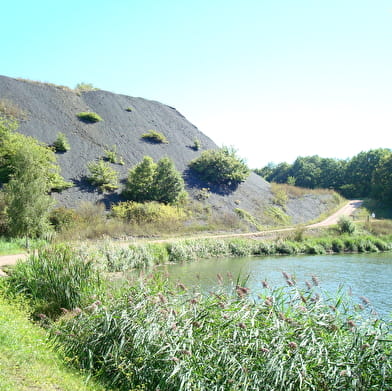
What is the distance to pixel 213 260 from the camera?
1966cm

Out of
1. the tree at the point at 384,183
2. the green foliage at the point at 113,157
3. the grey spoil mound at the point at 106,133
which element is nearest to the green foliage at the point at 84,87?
the grey spoil mound at the point at 106,133

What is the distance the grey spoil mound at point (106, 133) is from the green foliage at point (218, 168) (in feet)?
3.51

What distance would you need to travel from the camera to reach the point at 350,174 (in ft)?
A: 190

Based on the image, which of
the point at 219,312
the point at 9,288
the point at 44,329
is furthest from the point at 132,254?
the point at 219,312

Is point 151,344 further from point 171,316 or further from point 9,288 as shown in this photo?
point 9,288

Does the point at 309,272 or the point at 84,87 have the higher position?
the point at 84,87

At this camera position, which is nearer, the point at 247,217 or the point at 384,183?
the point at 247,217

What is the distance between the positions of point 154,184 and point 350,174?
39849 millimetres

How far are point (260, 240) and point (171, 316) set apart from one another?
19.5 m

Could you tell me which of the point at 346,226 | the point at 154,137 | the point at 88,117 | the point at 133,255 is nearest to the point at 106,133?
the point at 88,117

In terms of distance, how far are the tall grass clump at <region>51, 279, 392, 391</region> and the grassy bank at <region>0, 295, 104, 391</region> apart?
13.6 inches

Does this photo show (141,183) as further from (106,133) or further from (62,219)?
(106,133)

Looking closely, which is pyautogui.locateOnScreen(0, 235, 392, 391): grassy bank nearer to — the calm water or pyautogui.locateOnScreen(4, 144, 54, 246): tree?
the calm water

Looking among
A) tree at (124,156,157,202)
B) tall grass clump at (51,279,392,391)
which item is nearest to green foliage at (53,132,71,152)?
tree at (124,156,157,202)
